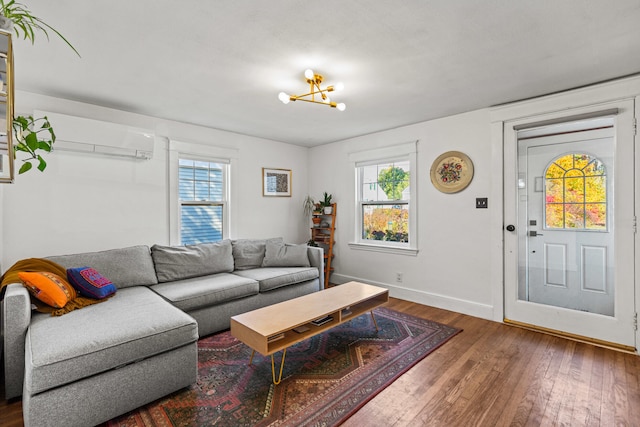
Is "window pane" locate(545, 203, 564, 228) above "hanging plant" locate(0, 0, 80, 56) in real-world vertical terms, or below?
below

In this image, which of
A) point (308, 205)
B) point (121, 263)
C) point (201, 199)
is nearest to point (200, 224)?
point (201, 199)

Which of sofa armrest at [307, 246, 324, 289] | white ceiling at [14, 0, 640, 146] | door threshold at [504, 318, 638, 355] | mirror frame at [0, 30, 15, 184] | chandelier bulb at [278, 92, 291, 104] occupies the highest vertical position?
white ceiling at [14, 0, 640, 146]

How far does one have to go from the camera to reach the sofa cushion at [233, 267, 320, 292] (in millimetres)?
3359

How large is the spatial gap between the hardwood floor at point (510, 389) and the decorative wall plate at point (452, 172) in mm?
1664

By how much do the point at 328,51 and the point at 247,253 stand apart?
8.65ft

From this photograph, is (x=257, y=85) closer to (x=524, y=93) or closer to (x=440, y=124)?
(x=440, y=124)

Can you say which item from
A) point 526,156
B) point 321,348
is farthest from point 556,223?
point 321,348

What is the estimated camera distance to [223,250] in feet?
12.0

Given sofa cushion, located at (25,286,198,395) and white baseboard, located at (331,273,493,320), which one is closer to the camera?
sofa cushion, located at (25,286,198,395)

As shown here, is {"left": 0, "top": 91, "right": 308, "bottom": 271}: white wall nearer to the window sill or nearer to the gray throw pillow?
the gray throw pillow

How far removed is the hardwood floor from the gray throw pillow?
194 cm

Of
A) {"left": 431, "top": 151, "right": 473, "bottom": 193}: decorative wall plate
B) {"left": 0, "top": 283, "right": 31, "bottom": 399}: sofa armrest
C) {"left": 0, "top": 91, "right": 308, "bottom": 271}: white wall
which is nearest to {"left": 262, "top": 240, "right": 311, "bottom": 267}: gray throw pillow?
{"left": 0, "top": 91, "right": 308, "bottom": 271}: white wall

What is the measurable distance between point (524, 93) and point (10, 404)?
4610 mm

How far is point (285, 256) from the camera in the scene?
3939 mm
